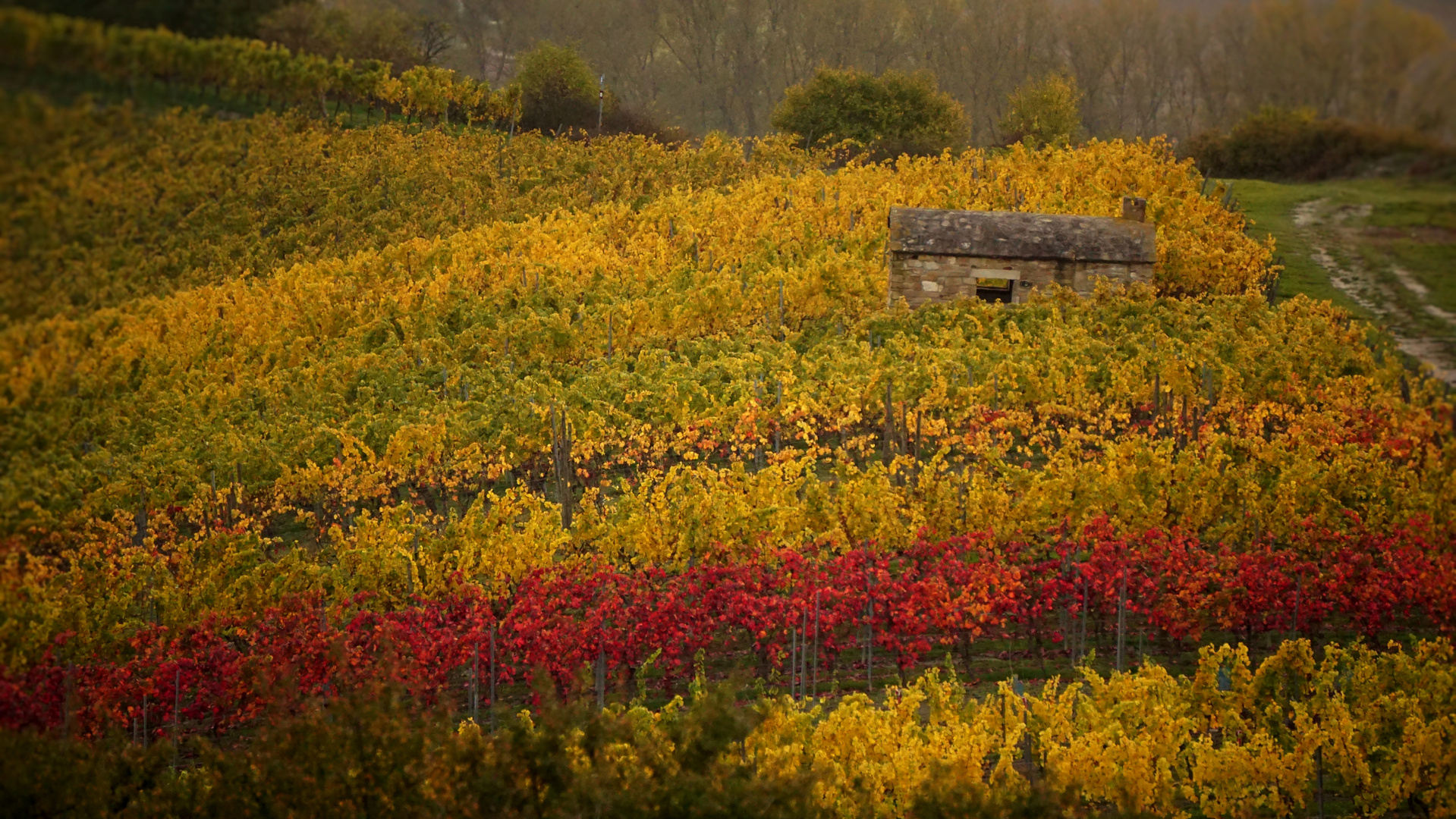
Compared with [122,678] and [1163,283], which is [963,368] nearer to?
[1163,283]

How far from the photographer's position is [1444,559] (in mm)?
13359

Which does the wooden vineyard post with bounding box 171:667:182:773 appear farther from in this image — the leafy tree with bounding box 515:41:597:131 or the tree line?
the leafy tree with bounding box 515:41:597:131

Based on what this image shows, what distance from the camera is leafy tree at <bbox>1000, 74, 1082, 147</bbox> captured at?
125 ft

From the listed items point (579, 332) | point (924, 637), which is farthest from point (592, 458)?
point (924, 637)

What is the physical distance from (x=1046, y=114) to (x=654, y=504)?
1104 inches

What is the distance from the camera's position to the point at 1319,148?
1459 cm

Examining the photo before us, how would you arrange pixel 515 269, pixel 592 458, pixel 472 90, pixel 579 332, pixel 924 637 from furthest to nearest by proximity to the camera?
1. pixel 472 90
2. pixel 515 269
3. pixel 579 332
4. pixel 592 458
5. pixel 924 637

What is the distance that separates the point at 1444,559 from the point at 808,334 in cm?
1341

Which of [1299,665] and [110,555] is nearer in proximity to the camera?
[1299,665]

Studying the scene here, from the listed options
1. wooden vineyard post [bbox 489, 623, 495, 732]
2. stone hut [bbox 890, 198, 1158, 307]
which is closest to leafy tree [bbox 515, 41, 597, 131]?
stone hut [bbox 890, 198, 1158, 307]

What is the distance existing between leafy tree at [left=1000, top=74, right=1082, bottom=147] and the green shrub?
60.4ft

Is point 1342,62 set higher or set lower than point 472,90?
lower

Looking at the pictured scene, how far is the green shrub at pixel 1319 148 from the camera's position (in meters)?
12.5

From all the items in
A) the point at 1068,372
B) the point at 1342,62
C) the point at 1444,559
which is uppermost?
the point at 1342,62
